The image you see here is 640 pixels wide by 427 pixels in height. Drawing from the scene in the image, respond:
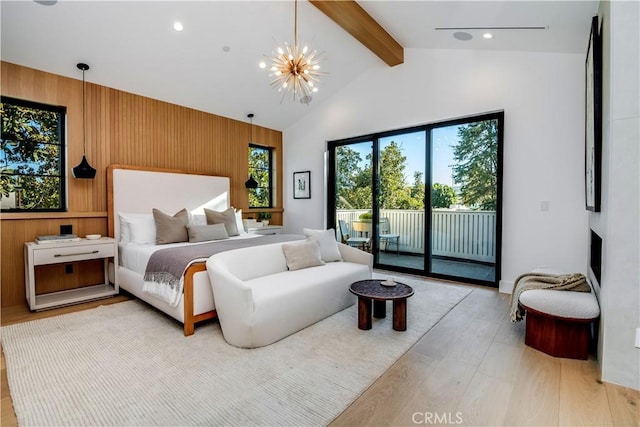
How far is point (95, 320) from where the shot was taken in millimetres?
3127

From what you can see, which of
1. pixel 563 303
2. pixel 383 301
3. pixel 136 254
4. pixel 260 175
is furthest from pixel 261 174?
pixel 563 303

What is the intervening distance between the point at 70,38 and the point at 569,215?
19.5ft

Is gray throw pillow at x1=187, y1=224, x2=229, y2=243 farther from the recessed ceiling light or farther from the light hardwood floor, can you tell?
the recessed ceiling light

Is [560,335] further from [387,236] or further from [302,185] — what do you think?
[302,185]

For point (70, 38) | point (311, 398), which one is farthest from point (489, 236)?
point (70, 38)

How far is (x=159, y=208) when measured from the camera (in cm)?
460

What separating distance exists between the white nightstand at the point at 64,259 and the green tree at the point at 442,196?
445 centimetres

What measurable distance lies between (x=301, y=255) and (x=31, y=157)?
136 inches

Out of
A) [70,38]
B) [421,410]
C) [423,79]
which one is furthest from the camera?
[423,79]

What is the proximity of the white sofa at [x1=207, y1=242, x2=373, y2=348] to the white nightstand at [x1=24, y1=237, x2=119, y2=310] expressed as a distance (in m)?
1.84

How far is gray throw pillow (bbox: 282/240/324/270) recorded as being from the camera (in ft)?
11.4

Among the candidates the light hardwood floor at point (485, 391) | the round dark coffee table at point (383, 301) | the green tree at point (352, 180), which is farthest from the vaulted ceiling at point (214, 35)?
the light hardwood floor at point (485, 391)

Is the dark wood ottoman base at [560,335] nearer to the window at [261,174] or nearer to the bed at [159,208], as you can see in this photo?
the bed at [159,208]

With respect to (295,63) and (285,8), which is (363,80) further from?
(295,63)
